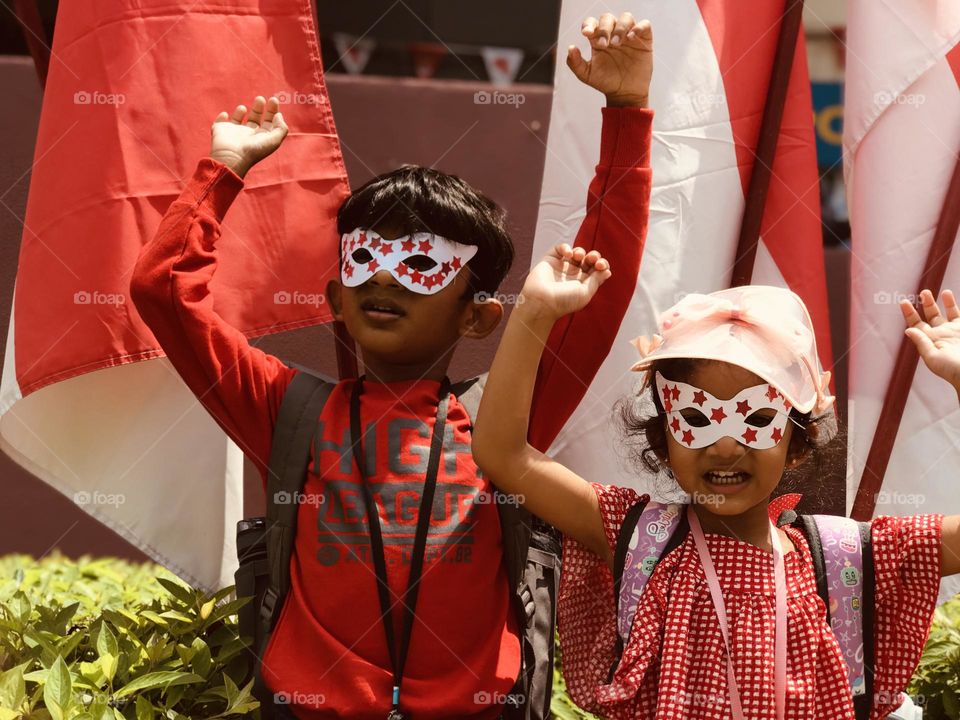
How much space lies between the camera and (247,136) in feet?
8.32

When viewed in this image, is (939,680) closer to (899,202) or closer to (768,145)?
(899,202)

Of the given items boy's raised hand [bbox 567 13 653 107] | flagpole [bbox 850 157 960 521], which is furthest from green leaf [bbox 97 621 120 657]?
flagpole [bbox 850 157 960 521]

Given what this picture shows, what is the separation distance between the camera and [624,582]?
225cm

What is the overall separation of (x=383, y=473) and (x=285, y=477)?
0.19 meters

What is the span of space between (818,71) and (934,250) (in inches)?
141

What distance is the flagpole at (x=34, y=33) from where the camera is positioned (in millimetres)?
2900

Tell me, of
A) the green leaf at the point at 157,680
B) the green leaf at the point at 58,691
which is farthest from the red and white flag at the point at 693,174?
the green leaf at the point at 58,691

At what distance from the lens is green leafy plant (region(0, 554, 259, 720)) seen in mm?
2246

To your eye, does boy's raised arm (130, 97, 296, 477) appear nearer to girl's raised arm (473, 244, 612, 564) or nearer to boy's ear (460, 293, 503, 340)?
boy's ear (460, 293, 503, 340)

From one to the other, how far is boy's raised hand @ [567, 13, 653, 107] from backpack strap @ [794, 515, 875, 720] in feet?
3.00

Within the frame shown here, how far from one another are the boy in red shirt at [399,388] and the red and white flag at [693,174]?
0.69m

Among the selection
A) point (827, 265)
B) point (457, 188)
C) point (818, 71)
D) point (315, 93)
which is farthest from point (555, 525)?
point (818, 71)

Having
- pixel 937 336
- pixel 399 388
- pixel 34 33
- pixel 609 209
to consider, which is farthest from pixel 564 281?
pixel 34 33

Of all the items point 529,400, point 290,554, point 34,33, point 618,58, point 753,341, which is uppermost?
point 618,58
